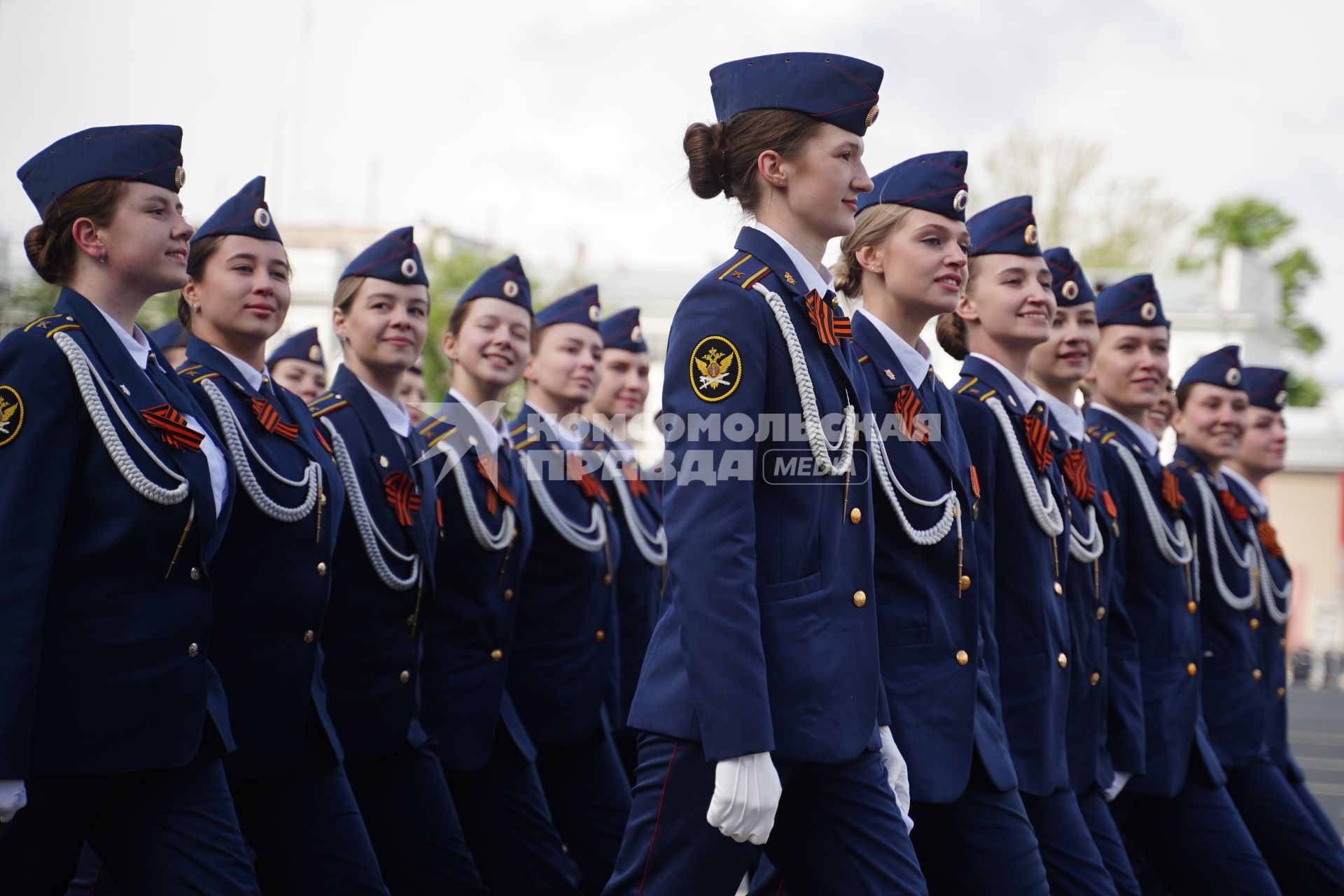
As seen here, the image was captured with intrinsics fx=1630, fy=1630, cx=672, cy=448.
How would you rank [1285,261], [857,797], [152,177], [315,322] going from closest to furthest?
[857,797] → [152,177] → [315,322] → [1285,261]

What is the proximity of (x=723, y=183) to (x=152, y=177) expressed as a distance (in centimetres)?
141

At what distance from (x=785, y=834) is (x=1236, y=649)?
3697 mm

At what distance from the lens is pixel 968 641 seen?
159 inches

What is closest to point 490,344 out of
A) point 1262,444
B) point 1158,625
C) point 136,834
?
A: point 1158,625

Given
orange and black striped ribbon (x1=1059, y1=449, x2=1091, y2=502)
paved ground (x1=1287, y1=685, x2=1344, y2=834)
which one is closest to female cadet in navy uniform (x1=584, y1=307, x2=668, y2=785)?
orange and black striped ribbon (x1=1059, y1=449, x2=1091, y2=502)

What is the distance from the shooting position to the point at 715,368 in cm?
331

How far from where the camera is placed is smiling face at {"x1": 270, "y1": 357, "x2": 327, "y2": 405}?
7.51 m

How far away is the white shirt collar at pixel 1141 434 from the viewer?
20.3ft

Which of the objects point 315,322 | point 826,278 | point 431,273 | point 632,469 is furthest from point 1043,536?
point 315,322

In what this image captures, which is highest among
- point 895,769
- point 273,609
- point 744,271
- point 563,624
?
point 744,271

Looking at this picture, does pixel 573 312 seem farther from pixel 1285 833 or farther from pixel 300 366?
pixel 1285 833

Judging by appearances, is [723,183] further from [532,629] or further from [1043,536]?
[532,629]

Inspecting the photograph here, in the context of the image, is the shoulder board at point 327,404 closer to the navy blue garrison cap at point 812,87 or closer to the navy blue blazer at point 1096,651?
the navy blue garrison cap at point 812,87

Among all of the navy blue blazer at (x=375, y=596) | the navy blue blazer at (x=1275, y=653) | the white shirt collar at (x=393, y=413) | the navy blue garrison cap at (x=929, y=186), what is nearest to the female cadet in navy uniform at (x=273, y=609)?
the navy blue blazer at (x=375, y=596)
